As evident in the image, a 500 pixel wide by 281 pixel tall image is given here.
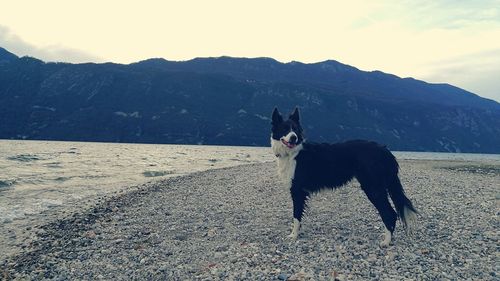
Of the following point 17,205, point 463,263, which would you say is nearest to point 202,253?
point 463,263

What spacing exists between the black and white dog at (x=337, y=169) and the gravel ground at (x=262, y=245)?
770 millimetres

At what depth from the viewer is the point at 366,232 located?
1095cm

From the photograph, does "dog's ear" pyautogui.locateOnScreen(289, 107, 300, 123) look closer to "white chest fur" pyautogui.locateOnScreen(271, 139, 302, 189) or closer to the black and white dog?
the black and white dog

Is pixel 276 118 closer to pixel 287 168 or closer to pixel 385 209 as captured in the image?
pixel 287 168

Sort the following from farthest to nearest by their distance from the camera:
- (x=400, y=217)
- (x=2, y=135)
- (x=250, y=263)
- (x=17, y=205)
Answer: (x=2, y=135) < (x=17, y=205) < (x=400, y=217) < (x=250, y=263)

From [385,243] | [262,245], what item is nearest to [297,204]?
[262,245]

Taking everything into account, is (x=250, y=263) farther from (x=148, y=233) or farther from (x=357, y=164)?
(x=148, y=233)

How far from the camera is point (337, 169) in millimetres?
10250

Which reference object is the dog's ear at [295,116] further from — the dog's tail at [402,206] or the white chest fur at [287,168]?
the dog's tail at [402,206]

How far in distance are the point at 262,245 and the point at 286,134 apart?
3163 millimetres

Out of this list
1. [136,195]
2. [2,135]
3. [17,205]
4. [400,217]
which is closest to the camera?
[400,217]

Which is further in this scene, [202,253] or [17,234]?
[17,234]

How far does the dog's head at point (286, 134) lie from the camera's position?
10.2 m

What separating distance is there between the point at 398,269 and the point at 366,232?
287 centimetres
